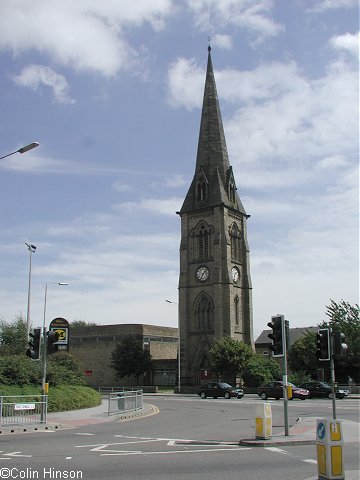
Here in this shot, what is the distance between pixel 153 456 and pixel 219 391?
35.1m

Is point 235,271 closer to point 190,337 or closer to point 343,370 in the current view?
point 190,337

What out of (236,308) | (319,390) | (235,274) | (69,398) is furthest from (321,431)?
A: (235,274)

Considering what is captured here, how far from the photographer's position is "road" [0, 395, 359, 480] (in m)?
10.6

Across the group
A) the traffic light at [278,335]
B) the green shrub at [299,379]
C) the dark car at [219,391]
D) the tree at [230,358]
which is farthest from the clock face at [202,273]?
the traffic light at [278,335]

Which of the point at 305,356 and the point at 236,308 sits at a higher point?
the point at 236,308

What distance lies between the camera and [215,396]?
47500mm

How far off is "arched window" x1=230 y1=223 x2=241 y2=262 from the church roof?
286 centimetres

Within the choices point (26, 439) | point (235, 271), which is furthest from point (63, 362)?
point (235, 271)

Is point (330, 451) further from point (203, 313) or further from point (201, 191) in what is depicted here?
point (201, 191)

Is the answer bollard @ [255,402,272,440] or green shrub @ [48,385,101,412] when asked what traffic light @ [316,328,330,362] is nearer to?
bollard @ [255,402,272,440]

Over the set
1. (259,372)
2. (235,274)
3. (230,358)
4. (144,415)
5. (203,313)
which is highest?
(235,274)

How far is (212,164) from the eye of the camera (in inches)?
3049

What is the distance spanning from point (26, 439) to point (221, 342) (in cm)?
4524

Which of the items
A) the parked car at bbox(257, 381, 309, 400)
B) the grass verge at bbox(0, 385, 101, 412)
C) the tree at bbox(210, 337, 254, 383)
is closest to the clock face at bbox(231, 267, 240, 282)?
the tree at bbox(210, 337, 254, 383)
